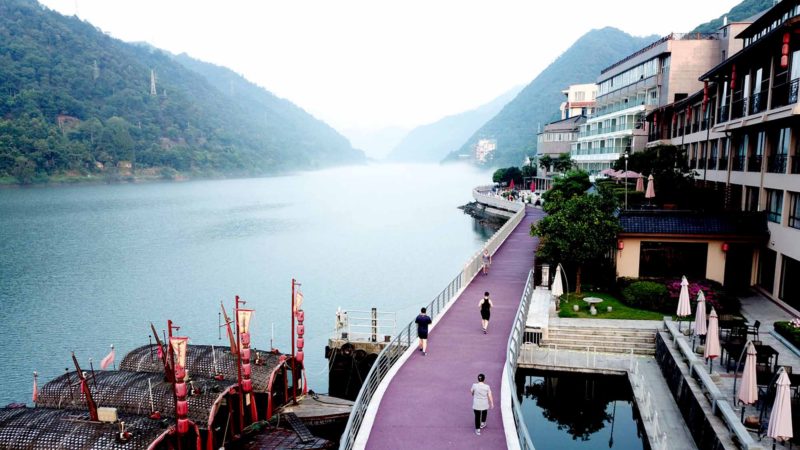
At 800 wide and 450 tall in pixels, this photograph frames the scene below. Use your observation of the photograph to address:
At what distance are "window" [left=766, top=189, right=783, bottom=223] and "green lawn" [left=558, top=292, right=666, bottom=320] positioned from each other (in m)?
7.28

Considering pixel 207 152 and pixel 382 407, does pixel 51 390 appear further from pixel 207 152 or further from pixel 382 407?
pixel 207 152

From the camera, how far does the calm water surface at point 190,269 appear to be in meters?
33.7

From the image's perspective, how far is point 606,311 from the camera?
25.8 meters

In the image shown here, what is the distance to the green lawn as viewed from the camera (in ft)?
81.8

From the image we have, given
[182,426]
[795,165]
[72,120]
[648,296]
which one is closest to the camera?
[182,426]

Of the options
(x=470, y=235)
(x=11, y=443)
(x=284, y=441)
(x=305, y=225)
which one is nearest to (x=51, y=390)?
(x=11, y=443)

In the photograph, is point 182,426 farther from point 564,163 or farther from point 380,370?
point 564,163

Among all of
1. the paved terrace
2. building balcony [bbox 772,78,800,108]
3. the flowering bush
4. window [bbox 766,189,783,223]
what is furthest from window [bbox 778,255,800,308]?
the paved terrace

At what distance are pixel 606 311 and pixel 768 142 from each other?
11594mm

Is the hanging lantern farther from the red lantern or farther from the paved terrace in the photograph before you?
the red lantern

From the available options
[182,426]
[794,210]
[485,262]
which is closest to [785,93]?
[794,210]

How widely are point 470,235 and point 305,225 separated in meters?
27.1

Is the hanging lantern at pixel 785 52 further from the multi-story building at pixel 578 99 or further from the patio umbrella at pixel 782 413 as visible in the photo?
the multi-story building at pixel 578 99

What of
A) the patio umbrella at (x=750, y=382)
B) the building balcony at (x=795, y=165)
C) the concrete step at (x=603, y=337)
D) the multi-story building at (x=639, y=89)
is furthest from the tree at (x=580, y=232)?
the multi-story building at (x=639, y=89)
